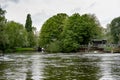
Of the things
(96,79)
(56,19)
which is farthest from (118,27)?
(96,79)

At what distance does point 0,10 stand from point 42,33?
47.3 metres

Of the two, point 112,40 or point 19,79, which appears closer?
point 19,79

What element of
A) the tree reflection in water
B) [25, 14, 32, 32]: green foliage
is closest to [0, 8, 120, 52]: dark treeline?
[25, 14, 32, 32]: green foliage

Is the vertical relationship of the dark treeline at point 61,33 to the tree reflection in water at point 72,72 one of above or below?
above

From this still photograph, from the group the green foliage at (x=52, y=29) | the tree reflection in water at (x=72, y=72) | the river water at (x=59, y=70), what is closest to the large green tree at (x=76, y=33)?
the green foliage at (x=52, y=29)

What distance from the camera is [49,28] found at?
142 metres

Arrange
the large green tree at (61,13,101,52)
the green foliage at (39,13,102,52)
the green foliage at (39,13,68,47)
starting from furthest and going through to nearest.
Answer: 1. the green foliage at (39,13,68,47)
2. the green foliage at (39,13,102,52)
3. the large green tree at (61,13,101,52)

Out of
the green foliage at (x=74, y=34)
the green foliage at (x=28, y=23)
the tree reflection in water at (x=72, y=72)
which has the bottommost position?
the tree reflection in water at (x=72, y=72)

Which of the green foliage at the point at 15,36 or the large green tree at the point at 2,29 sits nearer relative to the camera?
the large green tree at the point at 2,29

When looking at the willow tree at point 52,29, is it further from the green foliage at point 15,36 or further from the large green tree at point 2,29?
the large green tree at point 2,29

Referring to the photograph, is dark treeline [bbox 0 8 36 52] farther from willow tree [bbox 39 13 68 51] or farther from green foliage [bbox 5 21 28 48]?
willow tree [bbox 39 13 68 51]

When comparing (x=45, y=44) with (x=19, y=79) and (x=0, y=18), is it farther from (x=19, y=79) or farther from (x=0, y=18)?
(x=19, y=79)

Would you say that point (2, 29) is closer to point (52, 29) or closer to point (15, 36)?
point (15, 36)

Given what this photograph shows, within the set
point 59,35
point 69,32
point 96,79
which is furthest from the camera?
point 59,35
